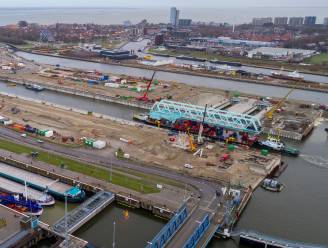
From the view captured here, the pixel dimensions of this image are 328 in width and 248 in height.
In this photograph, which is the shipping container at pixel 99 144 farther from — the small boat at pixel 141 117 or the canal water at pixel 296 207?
the canal water at pixel 296 207

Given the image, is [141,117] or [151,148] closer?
[151,148]

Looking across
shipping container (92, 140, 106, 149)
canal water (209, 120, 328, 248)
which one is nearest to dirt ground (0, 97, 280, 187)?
shipping container (92, 140, 106, 149)

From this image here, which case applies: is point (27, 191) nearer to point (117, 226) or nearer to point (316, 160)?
point (117, 226)

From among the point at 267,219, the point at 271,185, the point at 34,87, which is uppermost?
the point at 34,87

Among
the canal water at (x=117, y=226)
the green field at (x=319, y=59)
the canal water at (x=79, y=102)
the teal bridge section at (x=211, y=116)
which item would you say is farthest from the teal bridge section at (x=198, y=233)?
the green field at (x=319, y=59)

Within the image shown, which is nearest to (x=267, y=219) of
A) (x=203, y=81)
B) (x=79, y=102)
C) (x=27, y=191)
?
(x=27, y=191)

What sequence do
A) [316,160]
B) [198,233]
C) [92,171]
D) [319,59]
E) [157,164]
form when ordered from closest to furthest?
[198,233], [92,171], [157,164], [316,160], [319,59]

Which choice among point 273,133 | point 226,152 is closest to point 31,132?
point 226,152
